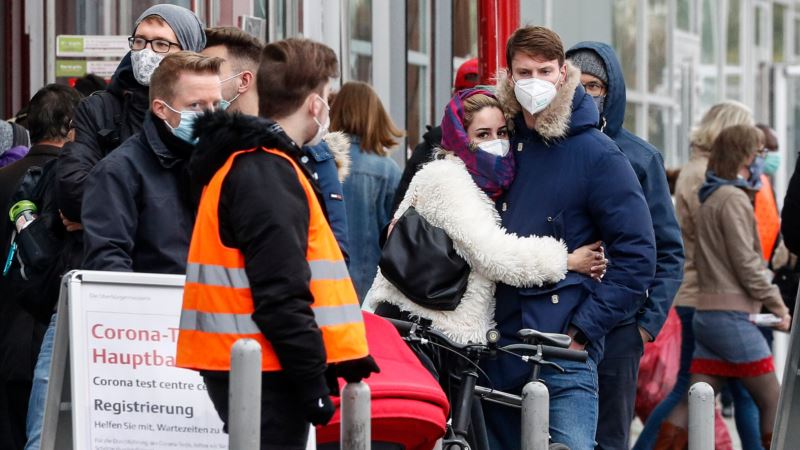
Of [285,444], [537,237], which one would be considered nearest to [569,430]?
[537,237]

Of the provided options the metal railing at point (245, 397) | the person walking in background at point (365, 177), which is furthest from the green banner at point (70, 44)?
the metal railing at point (245, 397)

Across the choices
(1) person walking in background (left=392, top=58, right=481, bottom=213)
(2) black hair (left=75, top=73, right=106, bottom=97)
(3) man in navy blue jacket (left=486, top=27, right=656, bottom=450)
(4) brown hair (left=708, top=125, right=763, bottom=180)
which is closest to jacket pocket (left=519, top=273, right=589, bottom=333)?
(3) man in navy blue jacket (left=486, top=27, right=656, bottom=450)

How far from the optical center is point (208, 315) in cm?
413

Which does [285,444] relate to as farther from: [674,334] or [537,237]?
[674,334]

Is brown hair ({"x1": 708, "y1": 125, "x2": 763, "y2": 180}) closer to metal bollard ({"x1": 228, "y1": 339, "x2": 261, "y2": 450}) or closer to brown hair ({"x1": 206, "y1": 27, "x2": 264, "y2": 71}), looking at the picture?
brown hair ({"x1": 206, "y1": 27, "x2": 264, "y2": 71})

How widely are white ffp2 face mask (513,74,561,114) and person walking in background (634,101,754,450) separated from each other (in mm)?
3999

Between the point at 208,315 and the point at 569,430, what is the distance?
1.71 meters

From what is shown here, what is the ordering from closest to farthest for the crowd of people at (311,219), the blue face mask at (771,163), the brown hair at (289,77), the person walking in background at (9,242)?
the crowd of people at (311,219)
the brown hair at (289,77)
the person walking in background at (9,242)
the blue face mask at (771,163)

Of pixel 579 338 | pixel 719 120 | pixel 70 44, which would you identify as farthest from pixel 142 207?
pixel 719 120

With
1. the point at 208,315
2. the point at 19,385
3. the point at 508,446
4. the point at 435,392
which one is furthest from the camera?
the point at 19,385

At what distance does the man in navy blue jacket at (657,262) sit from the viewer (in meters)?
5.99

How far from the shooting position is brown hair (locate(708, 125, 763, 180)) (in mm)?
9484

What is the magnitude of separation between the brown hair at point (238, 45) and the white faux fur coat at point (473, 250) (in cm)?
99

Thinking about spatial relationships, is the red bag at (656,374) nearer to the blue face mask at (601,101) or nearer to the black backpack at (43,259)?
the blue face mask at (601,101)
